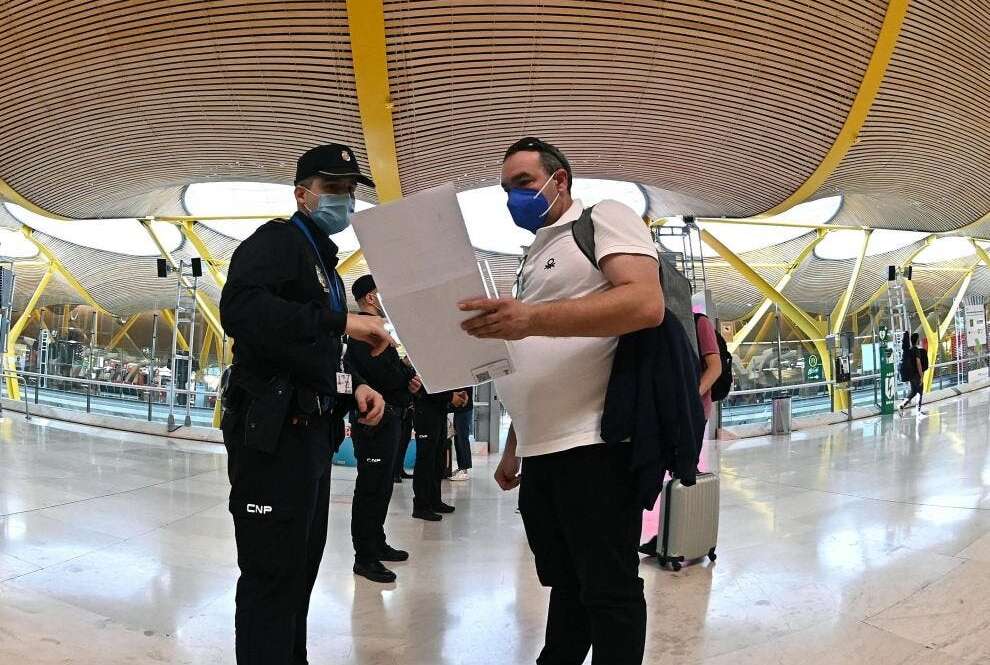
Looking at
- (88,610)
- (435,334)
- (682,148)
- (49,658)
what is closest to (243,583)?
(435,334)

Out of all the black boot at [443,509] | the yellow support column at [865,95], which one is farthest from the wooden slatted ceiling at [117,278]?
the black boot at [443,509]

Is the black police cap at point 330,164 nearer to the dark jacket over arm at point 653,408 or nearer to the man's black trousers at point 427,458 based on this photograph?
the dark jacket over arm at point 653,408

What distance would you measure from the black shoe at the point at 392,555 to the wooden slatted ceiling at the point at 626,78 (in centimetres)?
532

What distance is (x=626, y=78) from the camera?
27.8 feet

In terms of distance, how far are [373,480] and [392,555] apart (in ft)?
1.56

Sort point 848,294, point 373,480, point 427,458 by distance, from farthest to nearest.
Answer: point 848,294
point 427,458
point 373,480

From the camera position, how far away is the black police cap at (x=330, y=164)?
2268mm

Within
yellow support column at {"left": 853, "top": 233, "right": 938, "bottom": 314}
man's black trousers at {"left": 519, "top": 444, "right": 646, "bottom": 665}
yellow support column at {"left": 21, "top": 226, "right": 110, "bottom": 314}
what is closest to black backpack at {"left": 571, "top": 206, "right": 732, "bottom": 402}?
man's black trousers at {"left": 519, "top": 444, "right": 646, "bottom": 665}

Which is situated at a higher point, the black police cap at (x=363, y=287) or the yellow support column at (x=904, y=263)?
the yellow support column at (x=904, y=263)

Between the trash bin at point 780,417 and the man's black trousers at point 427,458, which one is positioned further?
the trash bin at point 780,417

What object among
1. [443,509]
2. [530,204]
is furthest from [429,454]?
[530,204]

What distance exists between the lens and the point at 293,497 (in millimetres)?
2031

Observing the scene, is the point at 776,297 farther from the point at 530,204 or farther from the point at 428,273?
the point at 428,273

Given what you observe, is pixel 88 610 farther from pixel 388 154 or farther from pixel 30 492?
pixel 388 154
